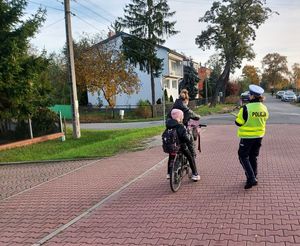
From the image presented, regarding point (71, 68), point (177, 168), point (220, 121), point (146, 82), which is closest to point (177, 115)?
point (177, 168)

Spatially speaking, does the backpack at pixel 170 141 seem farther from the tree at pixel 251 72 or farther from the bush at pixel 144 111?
the tree at pixel 251 72

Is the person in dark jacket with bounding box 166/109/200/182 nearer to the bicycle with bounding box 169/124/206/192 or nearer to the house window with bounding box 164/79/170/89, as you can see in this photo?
the bicycle with bounding box 169/124/206/192

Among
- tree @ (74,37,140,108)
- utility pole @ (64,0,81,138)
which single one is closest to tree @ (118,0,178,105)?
tree @ (74,37,140,108)

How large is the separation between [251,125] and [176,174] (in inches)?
62.2

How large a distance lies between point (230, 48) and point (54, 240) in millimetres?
47914

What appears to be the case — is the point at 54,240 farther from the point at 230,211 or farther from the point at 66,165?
the point at 66,165

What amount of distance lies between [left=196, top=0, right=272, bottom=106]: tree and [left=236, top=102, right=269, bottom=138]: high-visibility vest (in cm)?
4394

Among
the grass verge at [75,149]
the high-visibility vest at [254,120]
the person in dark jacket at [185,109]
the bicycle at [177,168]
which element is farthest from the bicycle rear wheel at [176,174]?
the grass verge at [75,149]

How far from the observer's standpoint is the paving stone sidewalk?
17.0ft

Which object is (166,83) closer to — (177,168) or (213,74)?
(213,74)

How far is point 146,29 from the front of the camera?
43.9 m

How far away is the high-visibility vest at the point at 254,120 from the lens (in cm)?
724

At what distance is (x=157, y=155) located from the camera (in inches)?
496

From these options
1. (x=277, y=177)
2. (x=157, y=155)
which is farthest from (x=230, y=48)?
(x=277, y=177)
